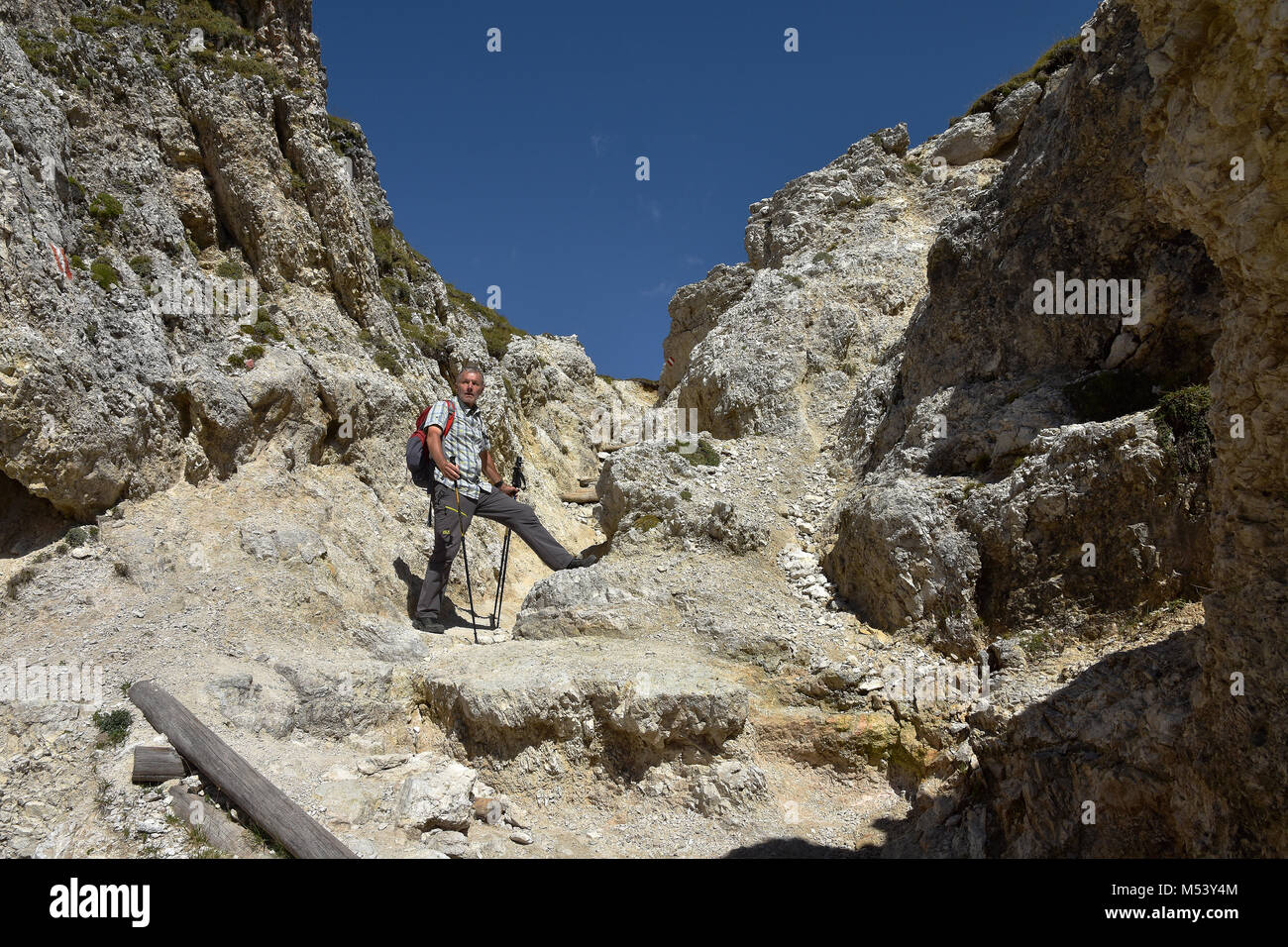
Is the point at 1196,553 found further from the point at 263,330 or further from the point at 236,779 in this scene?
the point at 263,330

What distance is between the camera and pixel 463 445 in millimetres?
13609


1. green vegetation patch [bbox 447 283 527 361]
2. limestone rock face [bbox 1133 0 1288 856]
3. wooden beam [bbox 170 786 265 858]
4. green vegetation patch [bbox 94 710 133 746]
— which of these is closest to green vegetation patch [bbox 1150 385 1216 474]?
limestone rock face [bbox 1133 0 1288 856]

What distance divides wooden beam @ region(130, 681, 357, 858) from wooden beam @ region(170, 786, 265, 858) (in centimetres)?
16

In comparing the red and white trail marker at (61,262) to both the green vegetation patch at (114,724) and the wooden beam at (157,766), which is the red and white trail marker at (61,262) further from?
the wooden beam at (157,766)

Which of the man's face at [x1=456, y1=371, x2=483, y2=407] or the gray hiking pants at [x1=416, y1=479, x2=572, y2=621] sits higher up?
the man's face at [x1=456, y1=371, x2=483, y2=407]

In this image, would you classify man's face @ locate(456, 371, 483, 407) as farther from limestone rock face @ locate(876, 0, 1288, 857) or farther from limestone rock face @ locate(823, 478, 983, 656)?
limestone rock face @ locate(876, 0, 1288, 857)

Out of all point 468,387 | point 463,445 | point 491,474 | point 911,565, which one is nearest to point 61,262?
point 468,387

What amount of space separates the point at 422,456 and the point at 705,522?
17.2ft

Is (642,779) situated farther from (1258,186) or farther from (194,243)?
(194,243)

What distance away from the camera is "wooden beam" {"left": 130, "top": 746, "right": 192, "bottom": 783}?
7691 mm

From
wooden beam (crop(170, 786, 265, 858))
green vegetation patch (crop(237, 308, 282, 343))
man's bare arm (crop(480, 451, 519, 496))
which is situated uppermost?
green vegetation patch (crop(237, 308, 282, 343))

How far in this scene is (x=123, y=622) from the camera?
9.66 m
